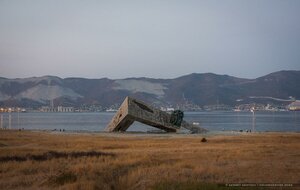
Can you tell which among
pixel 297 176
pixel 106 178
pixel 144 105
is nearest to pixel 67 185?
pixel 106 178

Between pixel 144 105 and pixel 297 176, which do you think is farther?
pixel 144 105

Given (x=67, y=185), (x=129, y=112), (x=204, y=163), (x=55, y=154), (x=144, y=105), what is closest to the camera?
(x=67, y=185)

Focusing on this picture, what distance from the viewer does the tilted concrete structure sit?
4762 cm

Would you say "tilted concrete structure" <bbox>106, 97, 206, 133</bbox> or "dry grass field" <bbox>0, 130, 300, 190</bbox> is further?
"tilted concrete structure" <bbox>106, 97, 206, 133</bbox>

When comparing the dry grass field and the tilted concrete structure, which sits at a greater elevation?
the tilted concrete structure

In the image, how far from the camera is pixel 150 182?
16.4 metres

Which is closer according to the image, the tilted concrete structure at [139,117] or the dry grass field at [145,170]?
the dry grass field at [145,170]

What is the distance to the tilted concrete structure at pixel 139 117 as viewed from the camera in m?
47.6

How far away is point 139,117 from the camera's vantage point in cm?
4766

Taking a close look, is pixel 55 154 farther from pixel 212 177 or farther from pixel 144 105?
pixel 144 105

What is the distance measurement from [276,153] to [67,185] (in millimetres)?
15364

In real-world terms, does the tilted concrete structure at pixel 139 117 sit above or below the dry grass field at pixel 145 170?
above

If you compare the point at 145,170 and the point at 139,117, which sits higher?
the point at 139,117

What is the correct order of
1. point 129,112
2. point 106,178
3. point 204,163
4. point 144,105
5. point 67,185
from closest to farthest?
point 67,185, point 106,178, point 204,163, point 129,112, point 144,105
